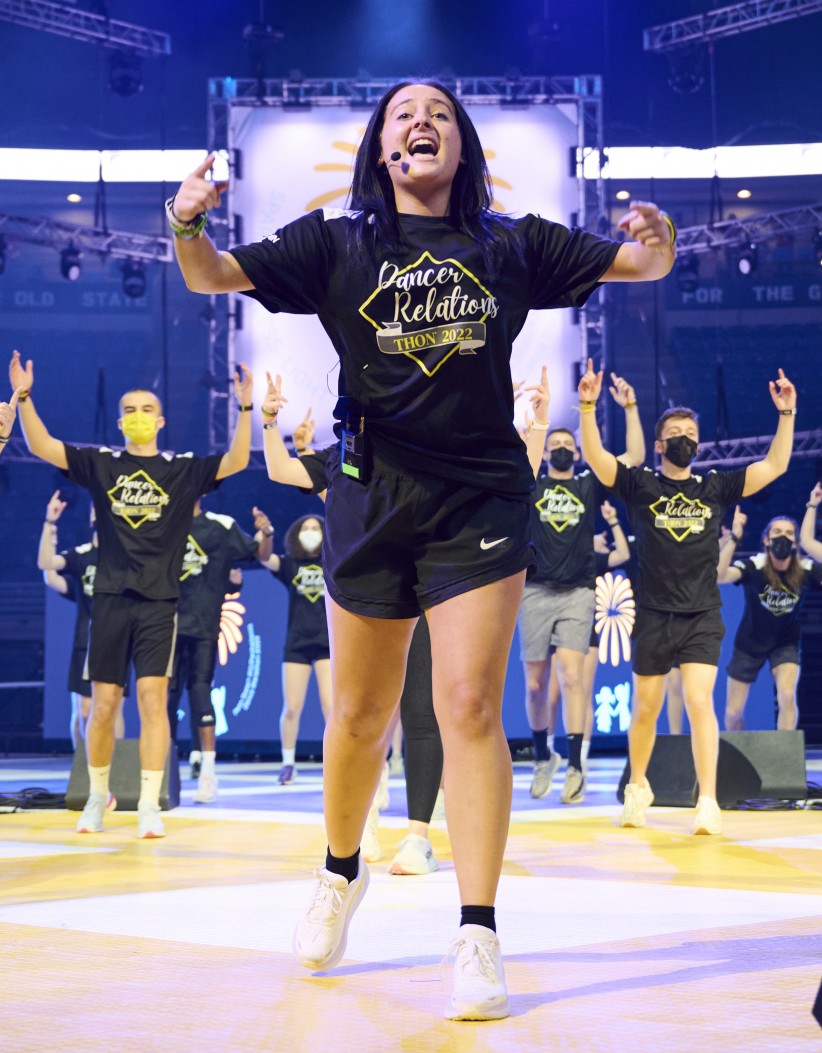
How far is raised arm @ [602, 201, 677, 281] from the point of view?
2.59 meters

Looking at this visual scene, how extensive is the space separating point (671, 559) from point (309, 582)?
138 inches

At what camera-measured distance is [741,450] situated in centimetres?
1459

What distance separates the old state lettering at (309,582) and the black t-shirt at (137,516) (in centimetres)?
313

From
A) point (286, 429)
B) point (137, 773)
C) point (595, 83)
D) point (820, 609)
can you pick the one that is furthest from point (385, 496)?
point (820, 609)

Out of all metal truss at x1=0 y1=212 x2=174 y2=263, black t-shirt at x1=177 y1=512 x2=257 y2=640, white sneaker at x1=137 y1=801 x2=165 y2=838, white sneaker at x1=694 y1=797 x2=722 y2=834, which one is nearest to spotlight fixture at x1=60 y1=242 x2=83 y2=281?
metal truss at x1=0 y1=212 x2=174 y2=263

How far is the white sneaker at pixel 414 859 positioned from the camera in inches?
175

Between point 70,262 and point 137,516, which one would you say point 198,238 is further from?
point 70,262

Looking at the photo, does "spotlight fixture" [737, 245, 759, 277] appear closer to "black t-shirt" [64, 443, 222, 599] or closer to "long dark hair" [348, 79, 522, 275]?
"black t-shirt" [64, 443, 222, 599]

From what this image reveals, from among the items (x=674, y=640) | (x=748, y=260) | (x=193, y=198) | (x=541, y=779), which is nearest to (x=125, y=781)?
(x=541, y=779)

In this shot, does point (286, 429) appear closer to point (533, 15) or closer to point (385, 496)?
point (533, 15)

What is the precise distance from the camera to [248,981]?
2588 millimetres

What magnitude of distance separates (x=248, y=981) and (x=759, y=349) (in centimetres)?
1395

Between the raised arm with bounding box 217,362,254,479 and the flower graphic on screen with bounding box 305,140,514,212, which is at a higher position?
the flower graphic on screen with bounding box 305,140,514,212

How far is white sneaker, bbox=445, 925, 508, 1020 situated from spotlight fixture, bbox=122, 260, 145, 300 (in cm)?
1342
